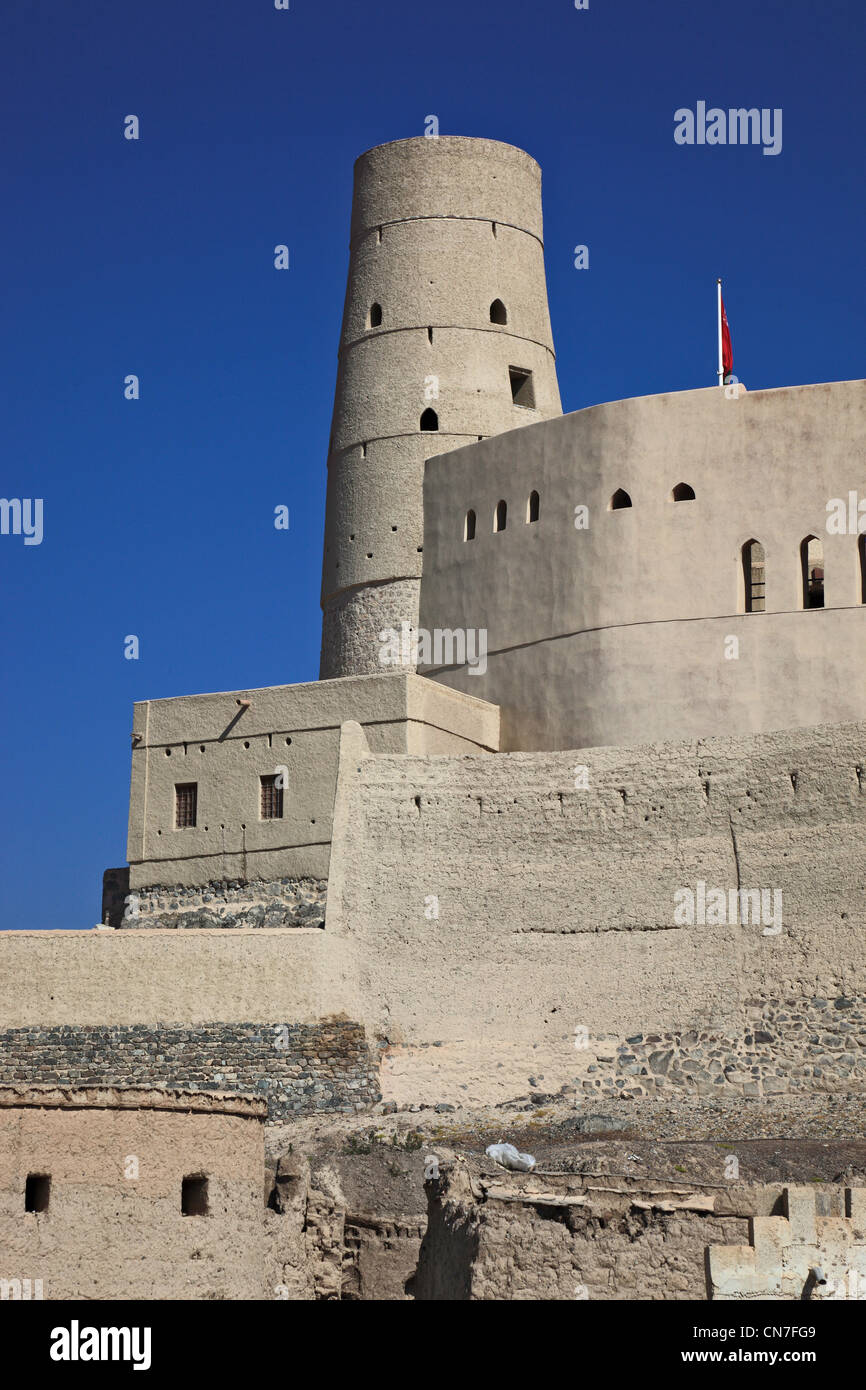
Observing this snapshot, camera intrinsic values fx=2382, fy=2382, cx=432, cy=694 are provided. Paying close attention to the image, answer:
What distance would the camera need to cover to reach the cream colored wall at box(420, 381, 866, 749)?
32.2 m

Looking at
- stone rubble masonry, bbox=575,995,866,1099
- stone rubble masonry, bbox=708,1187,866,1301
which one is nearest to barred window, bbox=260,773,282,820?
stone rubble masonry, bbox=575,995,866,1099

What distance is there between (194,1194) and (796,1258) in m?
4.57

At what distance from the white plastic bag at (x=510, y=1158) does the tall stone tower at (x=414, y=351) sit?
16133mm

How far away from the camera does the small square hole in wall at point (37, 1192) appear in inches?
644

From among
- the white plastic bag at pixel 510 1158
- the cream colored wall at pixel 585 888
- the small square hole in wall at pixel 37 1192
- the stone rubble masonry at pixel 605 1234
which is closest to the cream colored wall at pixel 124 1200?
the small square hole in wall at pixel 37 1192

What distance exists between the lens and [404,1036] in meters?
29.3

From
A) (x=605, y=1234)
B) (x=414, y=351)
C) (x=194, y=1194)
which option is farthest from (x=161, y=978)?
(x=414, y=351)

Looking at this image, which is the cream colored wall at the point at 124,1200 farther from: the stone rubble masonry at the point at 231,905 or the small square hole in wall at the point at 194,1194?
the stone rubble masonry at the point at 231,905

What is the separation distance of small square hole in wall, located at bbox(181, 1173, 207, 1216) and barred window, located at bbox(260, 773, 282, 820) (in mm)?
15121

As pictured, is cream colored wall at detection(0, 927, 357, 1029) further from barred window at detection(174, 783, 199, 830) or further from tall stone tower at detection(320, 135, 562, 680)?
tall stone tower at detection(320, 135, 562, 680)

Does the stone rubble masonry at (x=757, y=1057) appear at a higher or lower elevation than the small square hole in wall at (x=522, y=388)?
lower
